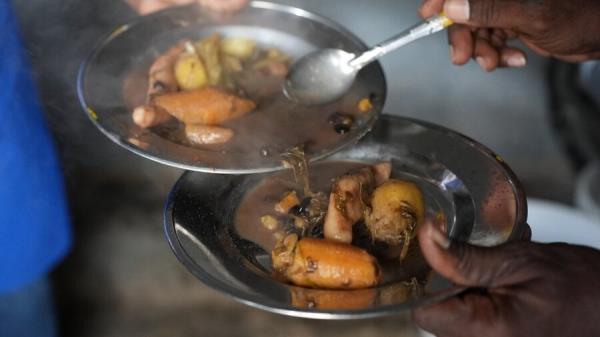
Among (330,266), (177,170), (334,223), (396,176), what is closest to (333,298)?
(330,266)

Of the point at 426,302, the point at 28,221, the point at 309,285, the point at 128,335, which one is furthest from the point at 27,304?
the point at 426,302

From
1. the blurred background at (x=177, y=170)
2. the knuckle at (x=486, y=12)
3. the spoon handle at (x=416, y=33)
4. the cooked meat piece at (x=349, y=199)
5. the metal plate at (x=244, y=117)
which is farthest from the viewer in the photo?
the blurred background at (x=177, y=170)

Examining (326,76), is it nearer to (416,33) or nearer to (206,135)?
(416,33)

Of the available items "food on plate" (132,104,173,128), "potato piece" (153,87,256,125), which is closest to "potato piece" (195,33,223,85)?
"potato piece" (153,87,256,125)

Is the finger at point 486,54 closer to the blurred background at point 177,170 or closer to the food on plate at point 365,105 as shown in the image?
the food on plate at point 365,105

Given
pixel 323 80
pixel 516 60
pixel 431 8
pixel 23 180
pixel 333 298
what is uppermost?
pixel 431 8

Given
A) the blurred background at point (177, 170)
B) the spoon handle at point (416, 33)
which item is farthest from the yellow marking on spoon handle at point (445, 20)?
the blurred background at point (177, 170)

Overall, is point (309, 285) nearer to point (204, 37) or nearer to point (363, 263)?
point (363, 263)
